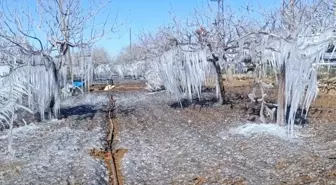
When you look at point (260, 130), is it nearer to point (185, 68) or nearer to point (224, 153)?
point (224, 153)

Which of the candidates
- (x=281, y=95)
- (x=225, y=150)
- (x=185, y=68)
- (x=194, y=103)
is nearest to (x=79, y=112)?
(x=194, y=103)

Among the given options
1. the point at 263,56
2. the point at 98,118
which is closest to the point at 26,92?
the point at 98,118

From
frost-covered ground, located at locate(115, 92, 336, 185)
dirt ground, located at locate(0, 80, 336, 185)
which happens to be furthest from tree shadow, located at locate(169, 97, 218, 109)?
frost-covered ground, located at locate(115, 92, 336, 185)

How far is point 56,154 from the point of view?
10.9m

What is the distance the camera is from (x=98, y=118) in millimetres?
17953

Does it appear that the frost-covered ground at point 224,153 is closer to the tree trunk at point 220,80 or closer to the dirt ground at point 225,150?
the dirt ground at point 225,150

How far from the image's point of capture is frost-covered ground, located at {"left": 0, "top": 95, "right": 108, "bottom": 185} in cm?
873

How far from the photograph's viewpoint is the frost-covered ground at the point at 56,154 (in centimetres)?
873

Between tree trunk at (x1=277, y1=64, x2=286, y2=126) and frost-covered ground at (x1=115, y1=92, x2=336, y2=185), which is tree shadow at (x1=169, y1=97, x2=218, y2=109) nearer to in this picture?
frost-covered ground at (x1=115, y1=92, x2=336, y2=185)

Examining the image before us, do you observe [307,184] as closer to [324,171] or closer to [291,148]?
[324,171]

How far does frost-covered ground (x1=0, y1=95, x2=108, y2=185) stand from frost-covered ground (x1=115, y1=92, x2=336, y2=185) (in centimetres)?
71

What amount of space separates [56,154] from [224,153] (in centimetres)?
382

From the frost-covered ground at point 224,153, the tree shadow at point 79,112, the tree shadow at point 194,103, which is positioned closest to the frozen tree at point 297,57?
the frost-covered ground at point 224,153

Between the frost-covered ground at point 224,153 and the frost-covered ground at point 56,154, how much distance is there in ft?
2.34
